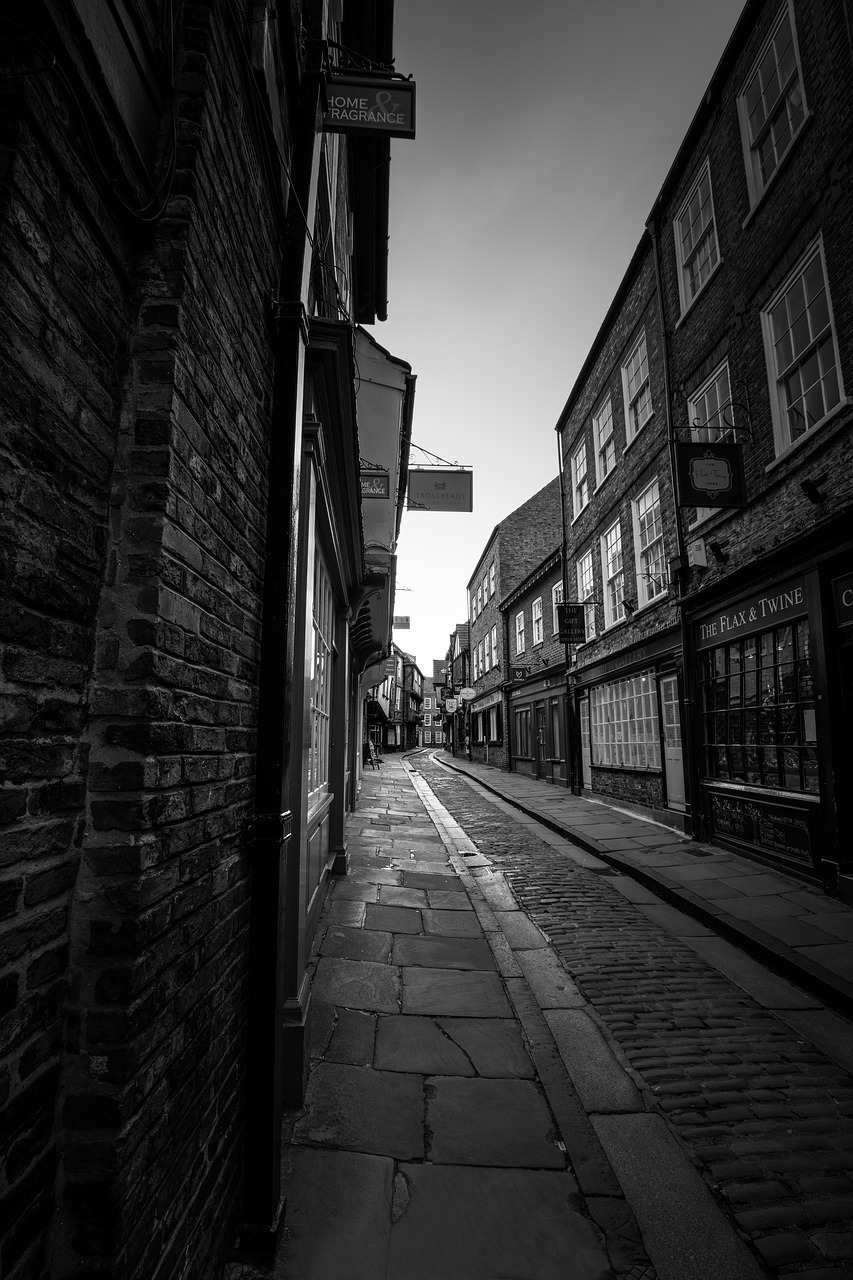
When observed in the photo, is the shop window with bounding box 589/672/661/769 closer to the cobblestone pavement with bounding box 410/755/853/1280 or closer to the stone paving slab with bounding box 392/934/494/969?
the cobblestone pavement with bounding box 410/755/853/1280

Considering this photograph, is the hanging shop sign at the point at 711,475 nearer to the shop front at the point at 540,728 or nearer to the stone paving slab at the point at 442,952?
the stone paving slab at the point at 442,952

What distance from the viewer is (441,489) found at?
34.8 ft

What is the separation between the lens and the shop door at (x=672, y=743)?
10.1 meters

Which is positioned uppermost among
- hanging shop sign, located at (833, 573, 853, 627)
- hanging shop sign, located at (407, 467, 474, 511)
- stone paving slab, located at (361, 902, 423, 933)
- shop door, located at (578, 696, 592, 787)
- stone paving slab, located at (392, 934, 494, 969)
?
hanging shop sign, located at (407, 467, 474, 511)

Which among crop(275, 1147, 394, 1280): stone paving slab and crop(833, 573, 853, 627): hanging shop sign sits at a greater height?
crop(833, 573, 853, 627): hanging shop sign

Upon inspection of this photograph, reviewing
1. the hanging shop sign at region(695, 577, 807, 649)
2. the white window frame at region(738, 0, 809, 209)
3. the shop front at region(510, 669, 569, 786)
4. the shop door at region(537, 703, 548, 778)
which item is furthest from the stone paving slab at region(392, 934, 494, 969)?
the shop door at region(537, 703, 548, 778)

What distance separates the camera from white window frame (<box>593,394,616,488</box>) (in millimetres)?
13656

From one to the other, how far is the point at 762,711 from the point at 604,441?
27.5ft

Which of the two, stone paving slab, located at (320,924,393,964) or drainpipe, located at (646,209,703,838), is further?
drainpipe, located at (646,209,703,838)

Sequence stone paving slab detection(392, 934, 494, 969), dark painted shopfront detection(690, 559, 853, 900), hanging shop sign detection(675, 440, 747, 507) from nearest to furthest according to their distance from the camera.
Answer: stone paving slab detection(392, 934, 494, 969), dark painted shopfront detection(690, 559, 853, 900), hanging shop sign detection(675, 440, 747, 507)

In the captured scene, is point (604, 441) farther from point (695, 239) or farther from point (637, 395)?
point (695, 239)

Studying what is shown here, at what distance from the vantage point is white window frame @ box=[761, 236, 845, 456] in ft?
22.1

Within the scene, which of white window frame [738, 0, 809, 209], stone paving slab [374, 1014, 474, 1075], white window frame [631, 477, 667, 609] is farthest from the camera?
white window frame [631, 477, 667, 609]

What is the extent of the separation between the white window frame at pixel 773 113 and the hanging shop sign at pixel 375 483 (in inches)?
241
